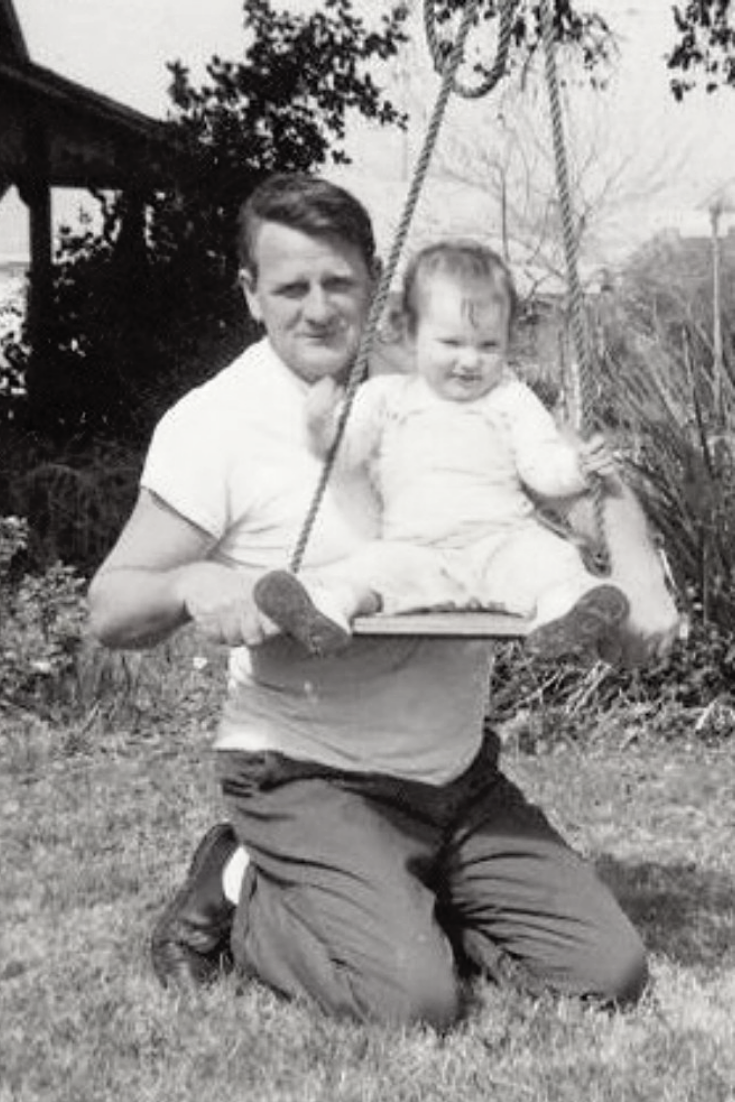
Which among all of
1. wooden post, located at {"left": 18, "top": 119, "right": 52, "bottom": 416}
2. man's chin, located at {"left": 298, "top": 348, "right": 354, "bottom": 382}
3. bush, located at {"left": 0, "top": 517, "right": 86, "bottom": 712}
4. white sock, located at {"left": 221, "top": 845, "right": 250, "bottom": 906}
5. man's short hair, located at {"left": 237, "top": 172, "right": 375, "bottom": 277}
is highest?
man's short hair, located at {"left": 237, "top": 172, "right": 375, "bottom": 277}

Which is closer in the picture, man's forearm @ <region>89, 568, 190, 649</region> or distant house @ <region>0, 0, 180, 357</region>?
man's forearm @ <region>89, 568, 190, 649</region>

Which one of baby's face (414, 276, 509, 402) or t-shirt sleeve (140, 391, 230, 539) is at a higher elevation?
baby's face (414, 276, 509, 402)

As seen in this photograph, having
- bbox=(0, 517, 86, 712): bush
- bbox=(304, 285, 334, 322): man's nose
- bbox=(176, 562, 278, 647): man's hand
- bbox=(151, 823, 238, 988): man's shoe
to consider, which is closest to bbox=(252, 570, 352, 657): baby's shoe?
bbox=(176, 562, 278, 647): man's hand

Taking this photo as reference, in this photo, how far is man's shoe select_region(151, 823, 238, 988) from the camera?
454 centimetres

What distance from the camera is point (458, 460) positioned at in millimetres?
4324

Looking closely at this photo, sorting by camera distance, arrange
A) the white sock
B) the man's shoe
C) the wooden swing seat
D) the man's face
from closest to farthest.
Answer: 1. the wooden swing seat
2. the man's face
3. the man's shoe
4. the white sock

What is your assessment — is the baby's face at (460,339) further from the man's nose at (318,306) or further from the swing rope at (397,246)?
the swing rope at (397,246)

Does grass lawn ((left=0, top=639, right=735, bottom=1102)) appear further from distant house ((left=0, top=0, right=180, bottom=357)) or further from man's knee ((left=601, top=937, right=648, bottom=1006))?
distant house ((left=0, top=0, right=180, bottom=357))

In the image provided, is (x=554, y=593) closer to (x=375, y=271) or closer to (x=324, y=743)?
(x=324, y=743)

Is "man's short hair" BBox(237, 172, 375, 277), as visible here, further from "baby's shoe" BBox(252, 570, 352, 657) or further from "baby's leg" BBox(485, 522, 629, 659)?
"baby's shoe" BBox(252, 570, 352, 657)

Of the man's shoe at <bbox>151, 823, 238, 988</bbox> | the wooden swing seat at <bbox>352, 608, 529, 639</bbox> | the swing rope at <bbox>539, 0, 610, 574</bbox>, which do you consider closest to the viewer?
the wooden swing seat at <bbox>352, 608, 529, 639</bbox>

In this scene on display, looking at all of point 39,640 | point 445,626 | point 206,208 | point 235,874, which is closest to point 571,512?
point 445,626

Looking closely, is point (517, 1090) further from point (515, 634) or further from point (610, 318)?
point (610, 318)

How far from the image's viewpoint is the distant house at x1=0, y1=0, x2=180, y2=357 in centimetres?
1411
